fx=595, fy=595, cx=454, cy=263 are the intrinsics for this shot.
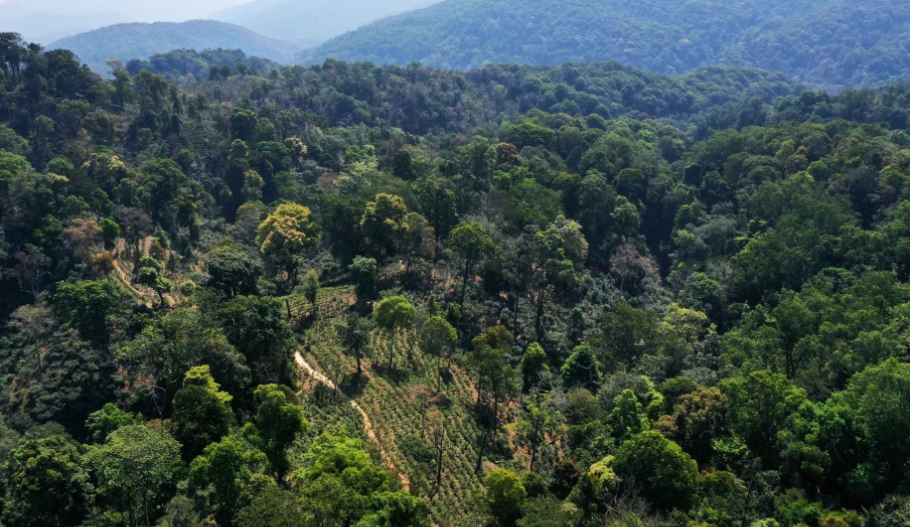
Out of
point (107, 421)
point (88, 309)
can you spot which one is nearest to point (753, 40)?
point (88, 309)

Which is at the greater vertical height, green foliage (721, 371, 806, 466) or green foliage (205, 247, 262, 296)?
green foliage (205, 247, 262, 296)

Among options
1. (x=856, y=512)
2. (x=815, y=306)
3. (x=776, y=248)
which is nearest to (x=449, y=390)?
(x=856, y=512)

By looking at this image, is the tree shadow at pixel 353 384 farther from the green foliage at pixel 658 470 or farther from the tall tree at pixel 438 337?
the green foliage at pixel 658 470

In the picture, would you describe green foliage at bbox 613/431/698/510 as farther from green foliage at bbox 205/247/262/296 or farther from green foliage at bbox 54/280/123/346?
green foliage at bbox 54/280/123/346

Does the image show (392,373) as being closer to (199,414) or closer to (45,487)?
(199,414)

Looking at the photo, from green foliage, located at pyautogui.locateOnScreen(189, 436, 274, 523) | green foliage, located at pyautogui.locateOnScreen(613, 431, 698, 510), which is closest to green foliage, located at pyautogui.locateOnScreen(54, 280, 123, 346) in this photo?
green foliage, located at pyautogui.locateOnScreen(189, 436, 274, 523)

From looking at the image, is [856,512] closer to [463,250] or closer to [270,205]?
[463,250]
